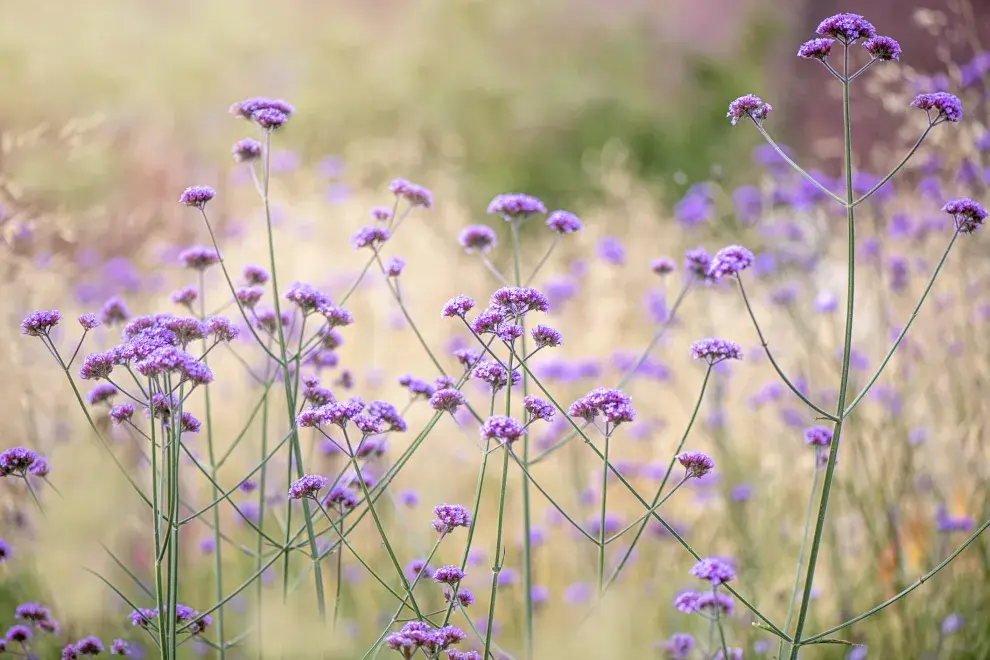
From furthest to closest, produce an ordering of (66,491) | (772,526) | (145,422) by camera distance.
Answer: (145,422), (772,526), (66,491)

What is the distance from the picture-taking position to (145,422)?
3211 millimetres

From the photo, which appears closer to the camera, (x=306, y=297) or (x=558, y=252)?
(x=306, y=297)

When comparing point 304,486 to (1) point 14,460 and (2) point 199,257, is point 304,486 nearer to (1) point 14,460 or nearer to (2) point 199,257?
(1) point 14,460

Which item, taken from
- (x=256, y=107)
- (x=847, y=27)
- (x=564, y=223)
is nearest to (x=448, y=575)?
(x=564, y=223)

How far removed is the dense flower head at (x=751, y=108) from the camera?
1454mm

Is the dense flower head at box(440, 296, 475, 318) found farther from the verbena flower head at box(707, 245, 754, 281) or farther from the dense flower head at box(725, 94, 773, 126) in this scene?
the dense flower head at box(725, 94, 773, 126)

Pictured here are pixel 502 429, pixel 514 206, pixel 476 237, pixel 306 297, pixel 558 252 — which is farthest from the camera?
pixel 558 252

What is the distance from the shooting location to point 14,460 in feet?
4.68

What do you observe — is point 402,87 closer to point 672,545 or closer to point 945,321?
point 945,321

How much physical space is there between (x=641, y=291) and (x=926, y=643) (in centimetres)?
263

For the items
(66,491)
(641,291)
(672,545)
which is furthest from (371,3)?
(66,491)

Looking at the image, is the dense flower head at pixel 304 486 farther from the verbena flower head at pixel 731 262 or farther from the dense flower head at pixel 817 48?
the dense flower head at pixel 817 48

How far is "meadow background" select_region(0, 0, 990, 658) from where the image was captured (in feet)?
8.02

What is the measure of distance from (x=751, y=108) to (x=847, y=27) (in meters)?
0.18
